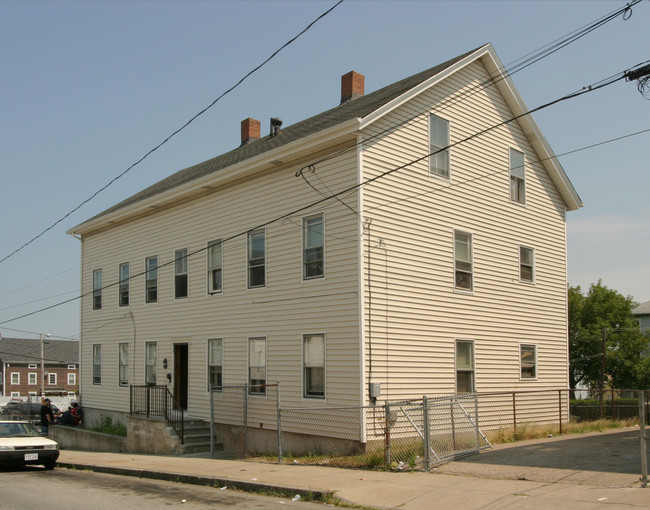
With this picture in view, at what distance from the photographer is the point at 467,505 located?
9.45 meters

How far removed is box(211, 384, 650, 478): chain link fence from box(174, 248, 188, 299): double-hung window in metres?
3.80

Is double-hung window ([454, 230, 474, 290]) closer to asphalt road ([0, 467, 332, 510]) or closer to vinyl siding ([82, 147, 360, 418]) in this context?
vinyl siding ([82, 147, 360, 418])

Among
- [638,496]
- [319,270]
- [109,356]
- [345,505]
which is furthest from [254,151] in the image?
[638,496]

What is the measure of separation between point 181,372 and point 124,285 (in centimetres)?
479

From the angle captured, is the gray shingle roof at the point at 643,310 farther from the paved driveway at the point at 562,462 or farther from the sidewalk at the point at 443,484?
the sidewalk at the point at 443,484

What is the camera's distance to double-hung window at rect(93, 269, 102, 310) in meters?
26.2

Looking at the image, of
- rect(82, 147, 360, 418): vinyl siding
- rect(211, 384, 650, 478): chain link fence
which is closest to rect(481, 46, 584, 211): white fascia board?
rect(211, 384, 650, 478): chain link fence

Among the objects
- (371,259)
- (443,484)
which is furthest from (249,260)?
(443,484)

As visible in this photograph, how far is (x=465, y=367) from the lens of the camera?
17.6 m

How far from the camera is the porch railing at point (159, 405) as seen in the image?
1905 centimetres

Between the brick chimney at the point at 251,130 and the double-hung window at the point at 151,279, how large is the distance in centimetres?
636

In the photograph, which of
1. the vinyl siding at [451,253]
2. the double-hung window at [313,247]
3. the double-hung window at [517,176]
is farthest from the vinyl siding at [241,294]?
the double-hung window at [517,176]

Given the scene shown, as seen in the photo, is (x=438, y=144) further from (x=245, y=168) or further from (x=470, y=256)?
(x=245, y=168)

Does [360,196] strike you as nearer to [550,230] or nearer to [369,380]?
[369,380]
